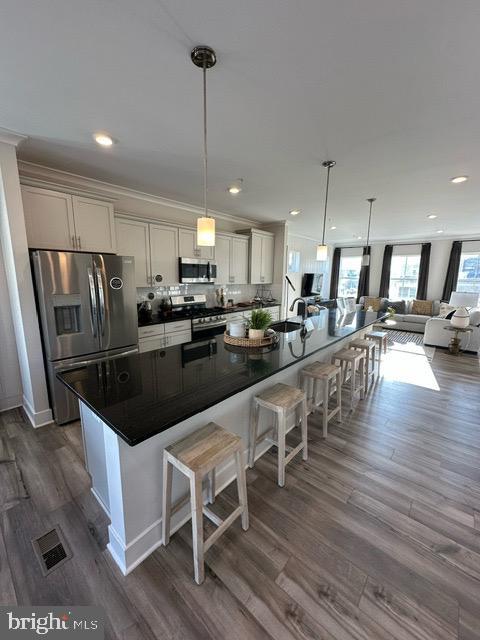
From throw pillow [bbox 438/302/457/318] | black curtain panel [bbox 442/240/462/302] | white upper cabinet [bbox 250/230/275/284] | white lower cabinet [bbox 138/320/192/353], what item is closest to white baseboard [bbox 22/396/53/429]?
white lower cabinet [bbox 138/320/192/353]

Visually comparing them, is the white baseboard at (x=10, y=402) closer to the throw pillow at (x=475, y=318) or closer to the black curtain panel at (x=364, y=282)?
the throw pillow at (x=475, y=318)

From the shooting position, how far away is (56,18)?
46.1 inches

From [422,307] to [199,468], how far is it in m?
8.27

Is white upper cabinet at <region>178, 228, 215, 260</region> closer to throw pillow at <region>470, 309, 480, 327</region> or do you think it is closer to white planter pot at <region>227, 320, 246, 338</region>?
white planter pot at <region>227, 320, 246, 338</region>

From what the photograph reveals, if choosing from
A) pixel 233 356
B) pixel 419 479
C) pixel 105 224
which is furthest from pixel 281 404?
pixel 105 224

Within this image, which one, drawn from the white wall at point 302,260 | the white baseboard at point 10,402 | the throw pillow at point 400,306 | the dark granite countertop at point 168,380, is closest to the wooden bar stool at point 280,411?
the dark granite countertop at point 168,380

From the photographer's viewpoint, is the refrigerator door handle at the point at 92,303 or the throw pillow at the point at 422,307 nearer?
the refrigerator door handle at the point at 92,303

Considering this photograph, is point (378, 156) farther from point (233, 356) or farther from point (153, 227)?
point (153, 227)

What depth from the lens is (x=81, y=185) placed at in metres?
3.20

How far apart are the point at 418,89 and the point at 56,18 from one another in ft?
6.48

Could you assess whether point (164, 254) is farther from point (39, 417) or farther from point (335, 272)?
point (335, 272)

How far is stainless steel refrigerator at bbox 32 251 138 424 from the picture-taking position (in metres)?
2.45

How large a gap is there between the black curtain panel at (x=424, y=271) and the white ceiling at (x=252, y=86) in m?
5.32

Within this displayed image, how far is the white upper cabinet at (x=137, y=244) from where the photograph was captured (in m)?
3.35
